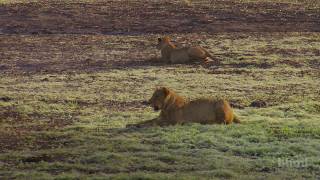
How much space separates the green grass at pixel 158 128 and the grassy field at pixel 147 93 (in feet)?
0.07

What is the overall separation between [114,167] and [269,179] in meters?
1.91

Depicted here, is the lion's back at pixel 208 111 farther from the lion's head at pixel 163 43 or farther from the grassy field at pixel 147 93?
the lion's head at pixel 163 43

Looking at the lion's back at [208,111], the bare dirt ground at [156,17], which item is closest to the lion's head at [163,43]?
the bare dirt ground at [156,17]

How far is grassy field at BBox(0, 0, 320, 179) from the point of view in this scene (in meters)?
10.2

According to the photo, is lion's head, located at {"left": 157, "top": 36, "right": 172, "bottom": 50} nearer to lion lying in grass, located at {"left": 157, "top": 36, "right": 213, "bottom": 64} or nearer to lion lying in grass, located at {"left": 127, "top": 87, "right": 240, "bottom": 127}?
lion lying in grass, located at {"left": 157, "top": 36, "right": 213, "bottom": 64}

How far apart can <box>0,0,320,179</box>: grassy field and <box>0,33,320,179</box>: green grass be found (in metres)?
0.02

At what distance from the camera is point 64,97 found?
15.3 m

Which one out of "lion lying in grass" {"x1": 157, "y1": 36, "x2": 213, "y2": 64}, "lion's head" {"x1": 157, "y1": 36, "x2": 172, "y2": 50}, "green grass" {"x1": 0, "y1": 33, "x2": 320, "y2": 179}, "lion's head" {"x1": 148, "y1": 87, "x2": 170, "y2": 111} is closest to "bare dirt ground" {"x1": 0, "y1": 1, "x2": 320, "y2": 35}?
"lion's head" {"x1": 157, "y1": 36, "x2": 172, "y2": 50}

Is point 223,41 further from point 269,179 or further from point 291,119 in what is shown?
point 269,179

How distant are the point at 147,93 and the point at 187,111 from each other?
3321mm

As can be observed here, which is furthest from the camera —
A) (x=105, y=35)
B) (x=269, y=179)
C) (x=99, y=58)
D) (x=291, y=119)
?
(x=105, y=35)

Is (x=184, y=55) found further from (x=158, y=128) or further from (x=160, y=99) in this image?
(x=158, y=128)

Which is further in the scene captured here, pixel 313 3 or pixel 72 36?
pixel 313 3

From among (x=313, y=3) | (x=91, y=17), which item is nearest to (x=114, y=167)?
(x=91, y=17)
